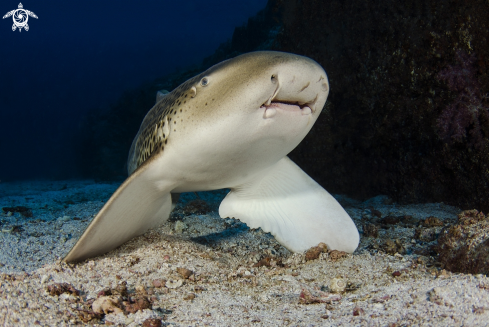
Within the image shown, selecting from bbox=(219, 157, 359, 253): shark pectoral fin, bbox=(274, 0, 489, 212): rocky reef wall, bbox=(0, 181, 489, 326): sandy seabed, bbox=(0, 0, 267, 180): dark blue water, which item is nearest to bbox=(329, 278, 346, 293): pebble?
bbox=(0, 181, 489, 326): sandy seabed

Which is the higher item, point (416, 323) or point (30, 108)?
point (30, 108)

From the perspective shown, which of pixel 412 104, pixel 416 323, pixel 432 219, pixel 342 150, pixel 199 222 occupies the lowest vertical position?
A: pixel 199 222

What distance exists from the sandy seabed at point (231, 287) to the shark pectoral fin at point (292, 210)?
0.19 m

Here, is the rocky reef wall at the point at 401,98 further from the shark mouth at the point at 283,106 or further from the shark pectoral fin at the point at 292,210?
the shark mouth at the point at 283,106

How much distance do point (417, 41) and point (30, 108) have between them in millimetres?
104510

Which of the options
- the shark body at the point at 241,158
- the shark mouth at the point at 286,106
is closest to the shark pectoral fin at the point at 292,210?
the shark body at the point at 241,158

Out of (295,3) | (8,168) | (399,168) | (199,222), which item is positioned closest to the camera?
(199,222)

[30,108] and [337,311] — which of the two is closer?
[337,311]

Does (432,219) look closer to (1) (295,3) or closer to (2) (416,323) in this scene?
(2) (416,323)

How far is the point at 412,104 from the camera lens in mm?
4789

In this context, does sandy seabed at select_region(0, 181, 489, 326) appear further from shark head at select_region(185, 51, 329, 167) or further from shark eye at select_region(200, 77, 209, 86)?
shark eye at select_region(200, 77, 209, 86)

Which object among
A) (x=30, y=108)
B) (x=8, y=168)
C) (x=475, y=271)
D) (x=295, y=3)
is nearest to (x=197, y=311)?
(x=475, y=271)

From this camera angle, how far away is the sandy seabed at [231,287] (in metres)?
1.47

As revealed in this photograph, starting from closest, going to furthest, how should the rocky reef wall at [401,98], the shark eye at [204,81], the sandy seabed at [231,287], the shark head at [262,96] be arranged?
the sandy seabed at [231,287], the shark head at [262,96], the shark eye at [204,81], the rocky reef wall at [401,98]
